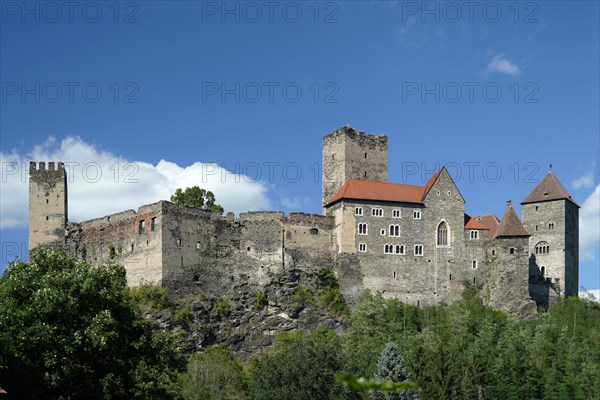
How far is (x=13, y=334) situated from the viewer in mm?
52969

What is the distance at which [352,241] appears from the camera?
299 feet

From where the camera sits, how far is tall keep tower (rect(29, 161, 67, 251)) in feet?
300

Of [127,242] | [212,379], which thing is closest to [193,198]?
[127,242]

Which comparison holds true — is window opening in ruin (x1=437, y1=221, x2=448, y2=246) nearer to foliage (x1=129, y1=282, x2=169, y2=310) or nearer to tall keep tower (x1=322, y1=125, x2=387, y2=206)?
tall keep tower (x1=322, y1=125, x2=387, y2=206)

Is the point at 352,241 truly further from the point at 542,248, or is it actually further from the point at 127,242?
the point at 127,242

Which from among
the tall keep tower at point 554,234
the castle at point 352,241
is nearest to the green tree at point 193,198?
the castle at point 352,241

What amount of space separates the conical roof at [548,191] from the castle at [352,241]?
0.26 meters

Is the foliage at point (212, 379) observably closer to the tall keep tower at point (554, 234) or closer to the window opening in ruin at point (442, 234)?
the window opening in ruin at point (442, 234)

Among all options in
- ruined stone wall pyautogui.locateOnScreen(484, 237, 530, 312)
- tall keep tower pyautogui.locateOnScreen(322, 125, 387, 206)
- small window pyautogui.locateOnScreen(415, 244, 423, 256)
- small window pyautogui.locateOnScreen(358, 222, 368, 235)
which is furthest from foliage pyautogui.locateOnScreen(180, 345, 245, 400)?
ruined stone wall pyautogui.locateOnScreen(484, 237, 530, 312)

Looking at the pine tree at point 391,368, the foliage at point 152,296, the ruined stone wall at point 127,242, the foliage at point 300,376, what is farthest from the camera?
the ruined stone wall at point 127,242

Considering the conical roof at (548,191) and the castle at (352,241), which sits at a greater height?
the conical roof at (548,191)

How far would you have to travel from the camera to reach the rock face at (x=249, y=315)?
278 feet

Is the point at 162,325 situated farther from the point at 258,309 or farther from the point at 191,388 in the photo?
the point at 191,388

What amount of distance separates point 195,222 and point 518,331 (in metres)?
26.2
